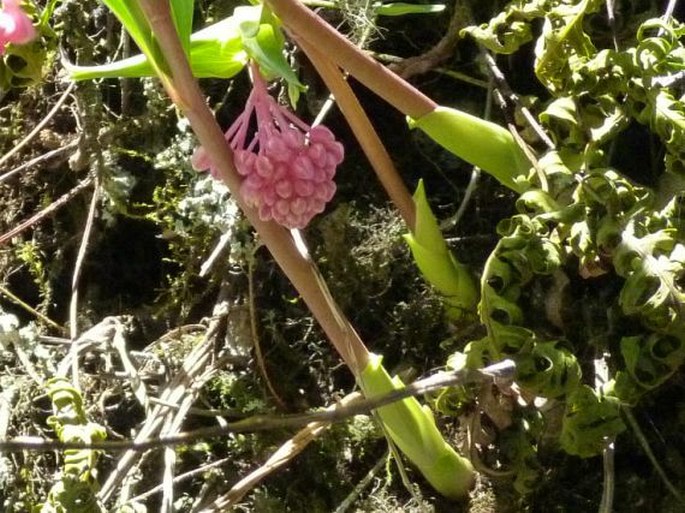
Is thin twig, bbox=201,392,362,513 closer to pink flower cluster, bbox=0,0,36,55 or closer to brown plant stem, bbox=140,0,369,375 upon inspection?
brown plant stem, bbox=140,0,369,375

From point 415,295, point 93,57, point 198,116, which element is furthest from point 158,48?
point 93,57

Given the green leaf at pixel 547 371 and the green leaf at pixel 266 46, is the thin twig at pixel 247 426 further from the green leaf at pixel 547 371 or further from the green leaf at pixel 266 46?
the green leaf at pixel 266 46

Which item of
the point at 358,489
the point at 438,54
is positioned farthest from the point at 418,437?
the point at 438,54

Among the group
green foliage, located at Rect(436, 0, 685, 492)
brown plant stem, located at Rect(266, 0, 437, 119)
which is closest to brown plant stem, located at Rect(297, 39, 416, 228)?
brown plant stem, located at Rect(266, 0, 437, 119)

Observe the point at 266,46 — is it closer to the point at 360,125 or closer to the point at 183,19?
the point at 183,19

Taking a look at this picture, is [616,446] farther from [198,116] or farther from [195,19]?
[195,19]
